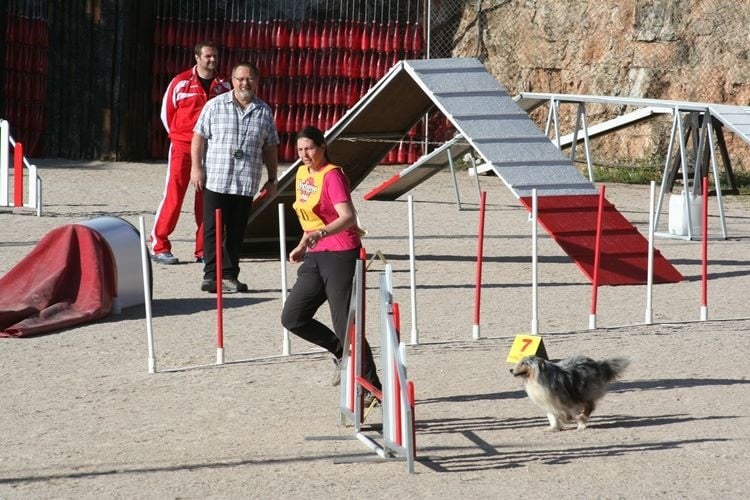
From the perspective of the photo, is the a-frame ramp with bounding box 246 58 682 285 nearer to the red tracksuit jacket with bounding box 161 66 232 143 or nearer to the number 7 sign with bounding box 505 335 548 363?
the red tracksuit jacket with bounding box 161 66 232 143

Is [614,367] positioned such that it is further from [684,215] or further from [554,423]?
[684,215]

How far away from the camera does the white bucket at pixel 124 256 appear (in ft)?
33.0

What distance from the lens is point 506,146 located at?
38.1ft

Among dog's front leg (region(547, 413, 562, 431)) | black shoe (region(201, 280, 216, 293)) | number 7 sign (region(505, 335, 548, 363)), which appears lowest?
dog's front leg (region(547, 413, 562, 431))

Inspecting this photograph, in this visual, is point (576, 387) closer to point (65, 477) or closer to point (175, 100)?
point (65, 477)

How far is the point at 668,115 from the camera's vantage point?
21.9 meters

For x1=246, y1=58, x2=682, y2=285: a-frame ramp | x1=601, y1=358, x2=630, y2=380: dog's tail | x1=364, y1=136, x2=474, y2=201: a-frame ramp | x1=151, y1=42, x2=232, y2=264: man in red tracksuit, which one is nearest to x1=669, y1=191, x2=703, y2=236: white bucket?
x1=364, y1=136, x2=474, y2=201: a-frame ramp

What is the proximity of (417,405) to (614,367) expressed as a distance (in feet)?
3.69

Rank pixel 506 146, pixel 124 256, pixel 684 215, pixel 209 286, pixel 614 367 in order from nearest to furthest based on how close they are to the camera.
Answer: pixel 614 367, pixel 124 256, pixel 209 286, pixel 506 146, pixel 684 215

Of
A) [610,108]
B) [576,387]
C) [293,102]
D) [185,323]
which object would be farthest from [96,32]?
[576,387]

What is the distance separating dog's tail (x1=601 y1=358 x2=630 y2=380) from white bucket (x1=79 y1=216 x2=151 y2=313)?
4.29 metres

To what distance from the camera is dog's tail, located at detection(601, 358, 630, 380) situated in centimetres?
708

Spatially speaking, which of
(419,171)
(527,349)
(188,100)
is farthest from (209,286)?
(419,171)

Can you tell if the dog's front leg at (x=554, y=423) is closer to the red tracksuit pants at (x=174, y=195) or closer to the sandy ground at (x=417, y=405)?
the sandy ground at (x=417, y=405)
